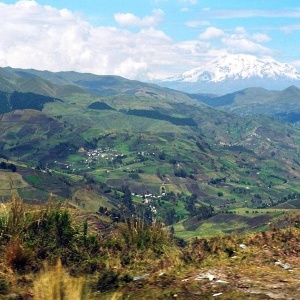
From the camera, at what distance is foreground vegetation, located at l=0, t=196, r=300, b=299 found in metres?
9.42

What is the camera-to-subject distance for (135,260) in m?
11.9

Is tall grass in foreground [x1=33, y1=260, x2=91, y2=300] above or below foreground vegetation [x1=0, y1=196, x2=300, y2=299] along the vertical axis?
above

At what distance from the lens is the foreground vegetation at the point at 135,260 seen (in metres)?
9.42

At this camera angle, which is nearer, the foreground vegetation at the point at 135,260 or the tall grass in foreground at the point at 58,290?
the tall grass in foreground at the point at 58,290

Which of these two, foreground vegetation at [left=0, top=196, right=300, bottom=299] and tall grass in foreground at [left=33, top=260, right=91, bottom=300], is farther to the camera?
foreground vegetation at [left=0, top=196, right=300, bottom=299]

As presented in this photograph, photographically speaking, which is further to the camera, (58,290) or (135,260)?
(135,260)

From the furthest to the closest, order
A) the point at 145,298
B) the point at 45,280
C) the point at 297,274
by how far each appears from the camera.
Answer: the point at 297,274, the point at 145,298, the point at 45,280

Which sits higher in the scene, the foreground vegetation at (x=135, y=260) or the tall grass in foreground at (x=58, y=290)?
the tall grass in foreground at (x=58, y=290)

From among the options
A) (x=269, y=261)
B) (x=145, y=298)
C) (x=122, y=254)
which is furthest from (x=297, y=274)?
(x=122, y=254)

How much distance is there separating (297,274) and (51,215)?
740cm

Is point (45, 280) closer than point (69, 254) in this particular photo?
Yes

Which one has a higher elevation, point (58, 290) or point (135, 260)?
point (58, 290)

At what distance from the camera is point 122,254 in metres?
12.4

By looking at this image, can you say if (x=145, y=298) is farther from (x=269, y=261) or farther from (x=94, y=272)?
(x=269, y=261)
